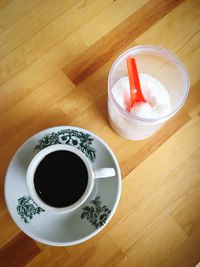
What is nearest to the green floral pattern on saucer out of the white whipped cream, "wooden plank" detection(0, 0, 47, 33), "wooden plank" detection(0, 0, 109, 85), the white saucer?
the white saucer

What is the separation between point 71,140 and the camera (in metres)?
0.62

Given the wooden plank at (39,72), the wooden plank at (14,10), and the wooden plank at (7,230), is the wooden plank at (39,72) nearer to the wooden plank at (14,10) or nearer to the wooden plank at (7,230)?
the wooden plank at (14,10)

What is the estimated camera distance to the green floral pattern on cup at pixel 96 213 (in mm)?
573

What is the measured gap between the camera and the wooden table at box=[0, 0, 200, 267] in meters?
0.65

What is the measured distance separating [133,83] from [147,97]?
5 centimetres

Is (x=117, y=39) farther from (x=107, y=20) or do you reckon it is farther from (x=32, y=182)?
(x=32, y=182)

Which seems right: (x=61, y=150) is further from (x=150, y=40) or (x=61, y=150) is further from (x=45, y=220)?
(x=150, y=40)

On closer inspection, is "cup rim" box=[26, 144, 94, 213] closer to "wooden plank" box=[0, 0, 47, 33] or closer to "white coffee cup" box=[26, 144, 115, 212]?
"white coffee cup" box=[26, 144, 115, 212]

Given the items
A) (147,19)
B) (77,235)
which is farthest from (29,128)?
(147,19)

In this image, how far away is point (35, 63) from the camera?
2.42 feet

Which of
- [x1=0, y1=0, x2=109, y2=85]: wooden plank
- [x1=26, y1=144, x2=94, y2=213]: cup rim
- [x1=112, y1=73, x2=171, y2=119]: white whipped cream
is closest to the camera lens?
[x1=26, y1=144, x2=94, y2=213]: cup rim

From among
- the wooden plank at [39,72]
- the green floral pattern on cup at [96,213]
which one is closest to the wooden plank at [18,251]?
the green floral pattern on cup at [96,213]

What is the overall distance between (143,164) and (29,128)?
26cm

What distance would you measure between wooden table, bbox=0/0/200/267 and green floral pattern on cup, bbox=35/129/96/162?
0.30 ft
